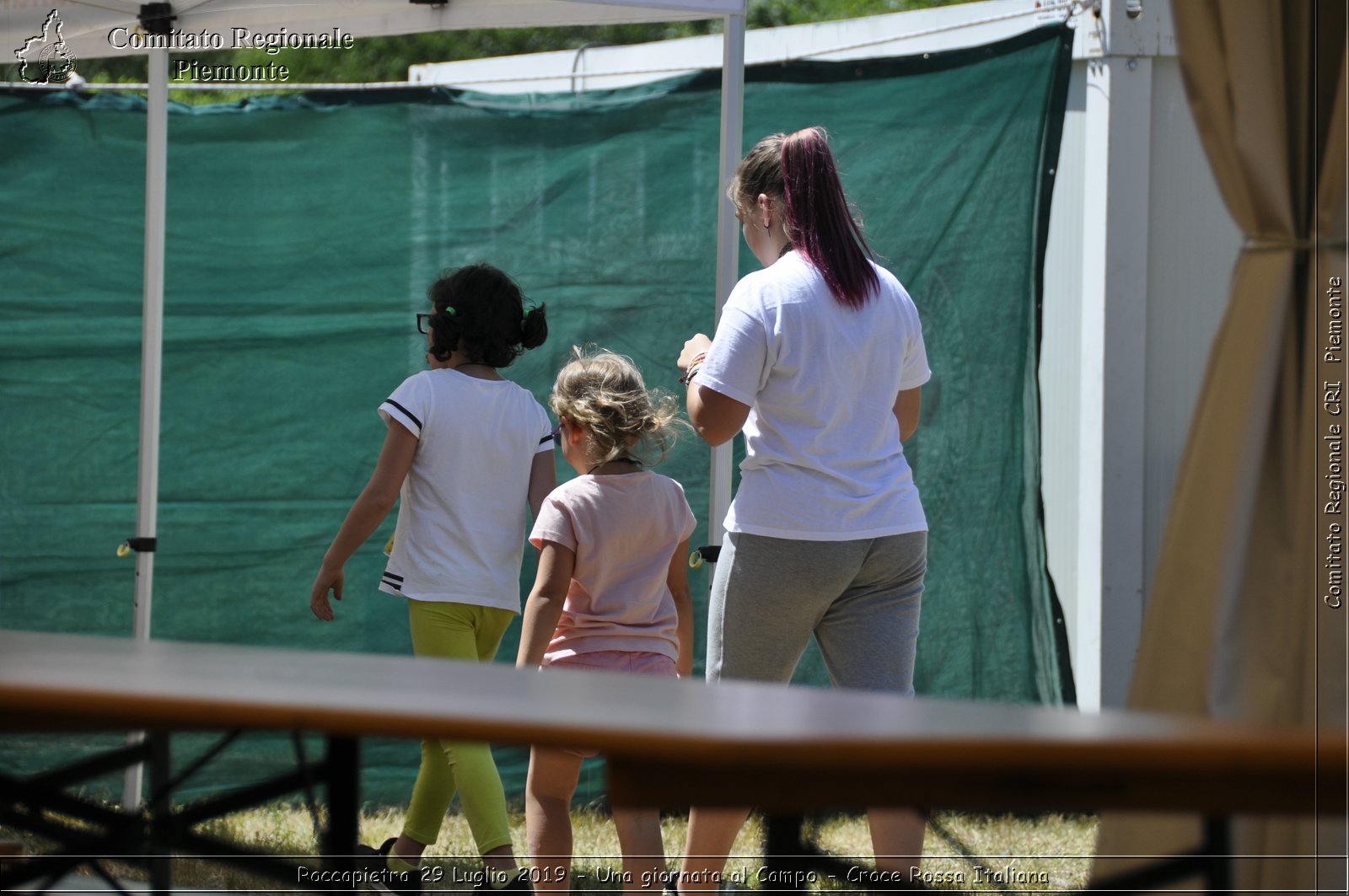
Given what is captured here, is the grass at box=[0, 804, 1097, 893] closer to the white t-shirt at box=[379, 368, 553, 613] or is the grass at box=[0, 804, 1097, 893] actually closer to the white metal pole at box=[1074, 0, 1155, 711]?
the white metal pole at box=[1074, 0, 1155, 711]

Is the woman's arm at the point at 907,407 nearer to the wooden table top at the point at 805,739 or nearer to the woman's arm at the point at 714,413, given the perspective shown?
the woman's arm at the point at 714,413

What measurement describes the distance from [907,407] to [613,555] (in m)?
0.72

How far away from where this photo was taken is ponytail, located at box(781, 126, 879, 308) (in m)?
2.43

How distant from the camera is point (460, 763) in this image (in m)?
2.65

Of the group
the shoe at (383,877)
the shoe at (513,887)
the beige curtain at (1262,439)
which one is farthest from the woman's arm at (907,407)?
the shoe at (383,877)

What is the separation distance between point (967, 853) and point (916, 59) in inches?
85.9

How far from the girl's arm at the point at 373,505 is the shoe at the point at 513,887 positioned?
2.18ft

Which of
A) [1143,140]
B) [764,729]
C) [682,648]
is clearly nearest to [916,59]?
[1143,140]

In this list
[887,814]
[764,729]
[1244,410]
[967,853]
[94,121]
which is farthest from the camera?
[94,121]

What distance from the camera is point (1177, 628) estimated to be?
152 cm

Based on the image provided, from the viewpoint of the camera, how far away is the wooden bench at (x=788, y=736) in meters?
0.96

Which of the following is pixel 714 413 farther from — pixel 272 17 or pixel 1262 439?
pixel 272 17

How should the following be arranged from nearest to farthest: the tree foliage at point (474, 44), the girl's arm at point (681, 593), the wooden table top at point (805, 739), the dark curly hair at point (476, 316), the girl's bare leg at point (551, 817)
Result: the wooden table top at point (805, 739) → the girl's bare leg at point (551, 817) → the girl's arm at point (681, 593) → the dark curly hair at point (476, 316) → the tree foliage at point (474, 44)

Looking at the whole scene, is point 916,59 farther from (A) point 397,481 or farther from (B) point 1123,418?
(A) point 397,481
